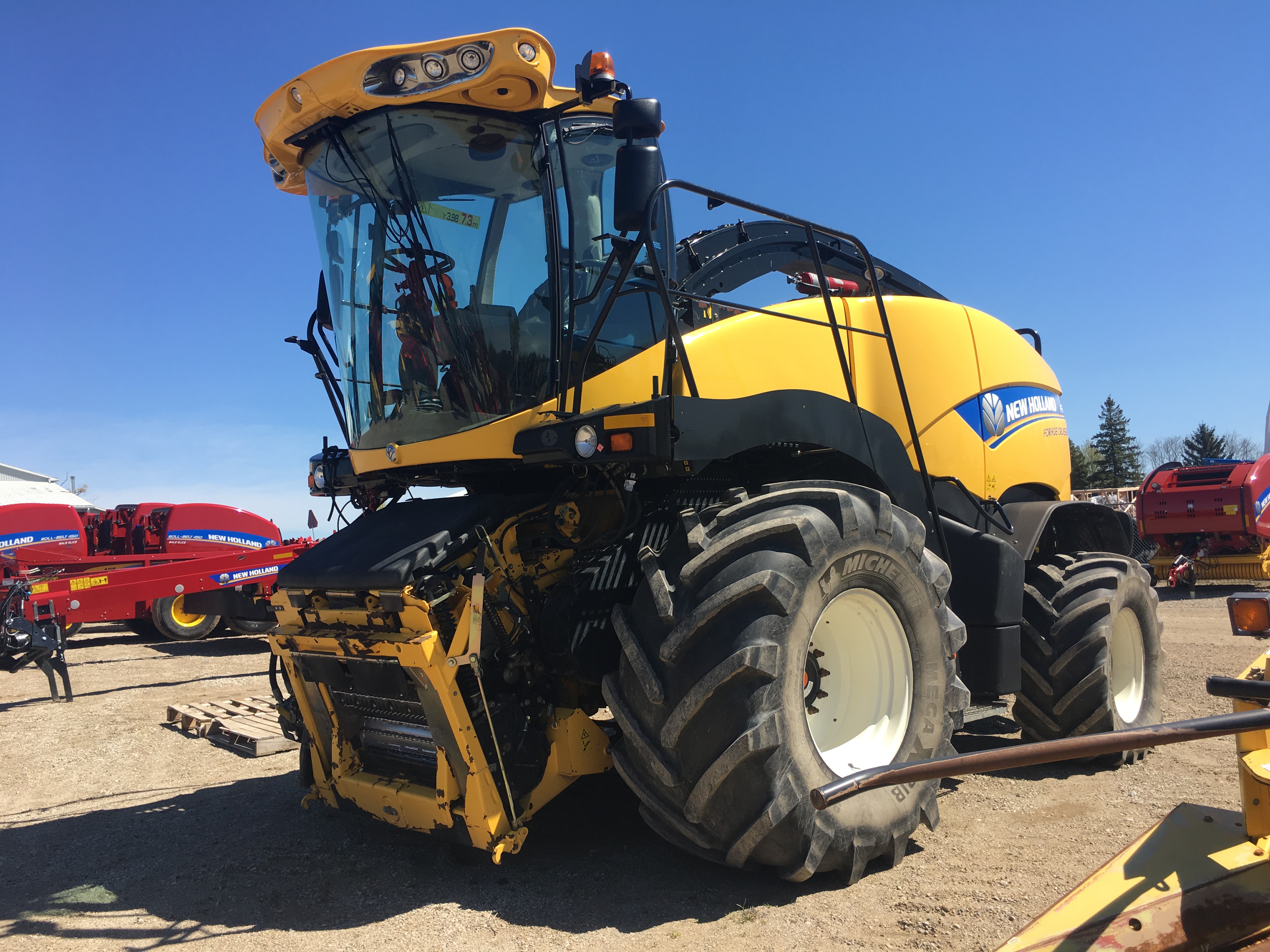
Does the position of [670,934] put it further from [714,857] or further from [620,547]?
[620,547]

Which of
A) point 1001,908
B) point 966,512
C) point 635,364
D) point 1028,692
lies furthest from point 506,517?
point 1028,692

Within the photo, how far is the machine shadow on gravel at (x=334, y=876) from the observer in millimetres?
3373

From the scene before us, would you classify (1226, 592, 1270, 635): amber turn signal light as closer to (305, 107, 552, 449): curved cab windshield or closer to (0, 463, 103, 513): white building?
(305, 107, 552, 449): curved cab windshield

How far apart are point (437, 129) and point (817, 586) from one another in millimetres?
2486

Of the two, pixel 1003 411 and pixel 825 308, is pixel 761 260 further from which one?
pixel 1003 411

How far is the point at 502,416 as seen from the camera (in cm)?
388

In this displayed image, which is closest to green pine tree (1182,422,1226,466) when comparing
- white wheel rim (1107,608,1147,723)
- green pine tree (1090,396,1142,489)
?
green pine tree (1090,396,1142,489)

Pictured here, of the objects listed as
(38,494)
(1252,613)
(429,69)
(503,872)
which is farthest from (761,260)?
(38,494)

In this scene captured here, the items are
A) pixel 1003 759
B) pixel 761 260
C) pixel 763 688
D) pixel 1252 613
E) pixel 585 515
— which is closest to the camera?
pixel 1003 759

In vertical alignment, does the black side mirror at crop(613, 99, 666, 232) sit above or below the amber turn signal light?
above

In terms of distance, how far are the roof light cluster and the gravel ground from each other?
3261 mm

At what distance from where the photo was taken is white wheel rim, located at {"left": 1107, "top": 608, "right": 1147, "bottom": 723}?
19.5 ft

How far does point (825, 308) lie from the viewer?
4691 mm

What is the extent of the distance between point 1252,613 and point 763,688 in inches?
63.1
